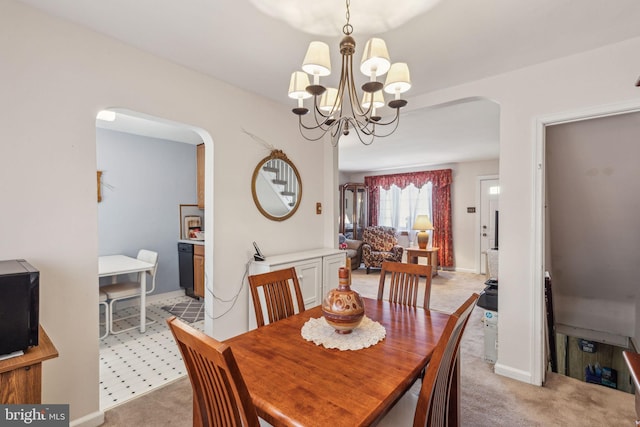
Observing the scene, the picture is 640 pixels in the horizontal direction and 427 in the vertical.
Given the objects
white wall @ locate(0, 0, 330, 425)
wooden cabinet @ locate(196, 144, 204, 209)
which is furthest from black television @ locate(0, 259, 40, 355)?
wooden cabinet @ locate(196, 144, 204, 209)

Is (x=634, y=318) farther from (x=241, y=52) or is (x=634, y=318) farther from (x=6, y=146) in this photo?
(x=6, y=146)

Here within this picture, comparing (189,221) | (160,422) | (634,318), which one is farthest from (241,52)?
(634,318)

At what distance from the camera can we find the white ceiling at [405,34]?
1.65m

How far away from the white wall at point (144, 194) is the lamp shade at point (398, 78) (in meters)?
3.90

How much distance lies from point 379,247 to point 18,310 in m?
6.13

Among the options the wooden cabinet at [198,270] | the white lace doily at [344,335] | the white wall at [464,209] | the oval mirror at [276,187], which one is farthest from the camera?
the white wall at [464,209]

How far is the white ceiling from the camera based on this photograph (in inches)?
64.9

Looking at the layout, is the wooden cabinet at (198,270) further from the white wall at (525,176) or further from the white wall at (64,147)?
the white wall at (525,176)

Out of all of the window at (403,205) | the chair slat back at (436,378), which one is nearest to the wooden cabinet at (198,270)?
the chair slat back at (436,378)

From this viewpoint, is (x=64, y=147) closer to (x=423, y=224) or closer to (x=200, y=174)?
(x=200, y=174)

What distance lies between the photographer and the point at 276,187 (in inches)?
123

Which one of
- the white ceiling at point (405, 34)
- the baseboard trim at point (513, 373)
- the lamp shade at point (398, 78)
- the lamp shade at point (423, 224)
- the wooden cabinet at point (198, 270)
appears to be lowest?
the baseboard trim at point (513, 373)

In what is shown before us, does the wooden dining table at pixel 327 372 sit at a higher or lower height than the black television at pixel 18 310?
lower

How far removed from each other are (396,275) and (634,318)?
290 cm
